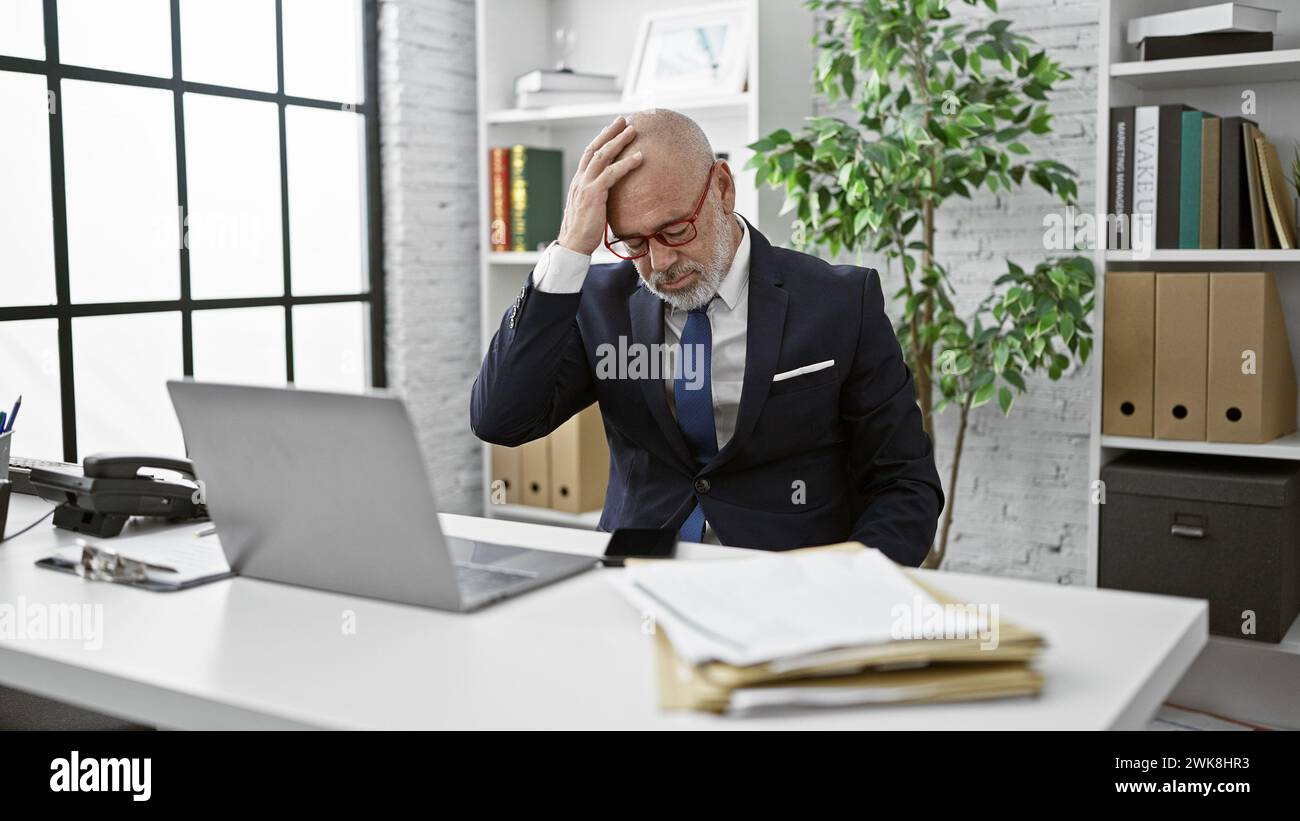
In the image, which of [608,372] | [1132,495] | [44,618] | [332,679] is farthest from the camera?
[1132,495]

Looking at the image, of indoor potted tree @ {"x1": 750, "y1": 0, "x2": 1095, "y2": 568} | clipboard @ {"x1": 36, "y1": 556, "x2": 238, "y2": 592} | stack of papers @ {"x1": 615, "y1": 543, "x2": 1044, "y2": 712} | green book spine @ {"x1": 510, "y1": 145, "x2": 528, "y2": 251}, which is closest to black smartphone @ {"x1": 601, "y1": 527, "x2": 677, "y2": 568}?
stack of papers @ {"x1": 615, "y1": 543, "x2": 1044, "y2": 712}

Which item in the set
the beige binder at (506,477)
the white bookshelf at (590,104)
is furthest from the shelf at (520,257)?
the beige binder at (506,477)

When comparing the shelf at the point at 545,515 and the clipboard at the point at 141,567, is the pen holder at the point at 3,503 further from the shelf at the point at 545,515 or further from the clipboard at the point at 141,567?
the shelf at the point at 545,515

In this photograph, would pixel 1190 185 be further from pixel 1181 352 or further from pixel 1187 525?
pixel 1187 525

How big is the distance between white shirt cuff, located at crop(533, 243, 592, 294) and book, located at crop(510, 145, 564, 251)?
1874 millimetres

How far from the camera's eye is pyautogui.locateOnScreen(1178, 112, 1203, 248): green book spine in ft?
8.11

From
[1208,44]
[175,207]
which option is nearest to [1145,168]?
[1208,44]

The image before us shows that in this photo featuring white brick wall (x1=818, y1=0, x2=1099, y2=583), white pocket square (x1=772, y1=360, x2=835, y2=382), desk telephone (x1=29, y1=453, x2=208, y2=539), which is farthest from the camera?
white brick wall (x1=818, y1=0, x2=1099, y2=583)

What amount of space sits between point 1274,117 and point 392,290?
2421 millimetres

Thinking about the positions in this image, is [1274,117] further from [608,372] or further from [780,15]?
[608,372]

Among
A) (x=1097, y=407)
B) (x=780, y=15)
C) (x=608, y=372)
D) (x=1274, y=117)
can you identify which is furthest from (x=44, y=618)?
(x=1274, y=117)

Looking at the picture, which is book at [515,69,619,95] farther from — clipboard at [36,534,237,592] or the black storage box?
clipboard at [36,534,237,592]

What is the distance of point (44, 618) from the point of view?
113 cm

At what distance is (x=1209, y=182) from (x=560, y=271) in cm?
152
